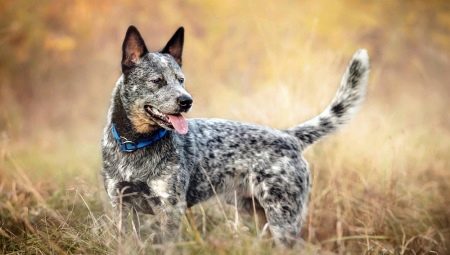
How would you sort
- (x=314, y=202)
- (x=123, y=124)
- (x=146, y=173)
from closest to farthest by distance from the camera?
(x=146, y=173)
(x=123, y=124)
(x=314, y=202)

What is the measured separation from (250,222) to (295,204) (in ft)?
2.15

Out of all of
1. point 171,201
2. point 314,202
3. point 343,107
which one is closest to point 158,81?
point 171,201

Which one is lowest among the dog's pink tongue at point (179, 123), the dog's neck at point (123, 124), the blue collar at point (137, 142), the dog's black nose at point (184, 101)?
the blue collar at point (137, 142)

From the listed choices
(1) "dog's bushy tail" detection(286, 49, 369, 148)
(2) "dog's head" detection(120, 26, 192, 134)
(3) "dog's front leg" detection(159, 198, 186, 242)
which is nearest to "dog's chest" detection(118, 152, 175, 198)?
(3) "dog's front leg" detection(159, 198, 186, 242)

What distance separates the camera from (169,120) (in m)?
3.74

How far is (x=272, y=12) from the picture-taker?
11406mm

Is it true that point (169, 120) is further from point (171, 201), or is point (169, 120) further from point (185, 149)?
point (171, 201)

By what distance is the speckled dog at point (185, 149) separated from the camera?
150 inches

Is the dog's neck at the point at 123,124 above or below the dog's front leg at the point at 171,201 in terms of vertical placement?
above

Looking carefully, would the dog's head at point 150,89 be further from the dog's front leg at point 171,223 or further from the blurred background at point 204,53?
the blurred background at point 204,53

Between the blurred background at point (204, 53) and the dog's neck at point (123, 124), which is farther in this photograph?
the blurred background at point (204, 53)

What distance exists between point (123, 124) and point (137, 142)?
164 mm

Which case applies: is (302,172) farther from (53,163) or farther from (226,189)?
(53,163)

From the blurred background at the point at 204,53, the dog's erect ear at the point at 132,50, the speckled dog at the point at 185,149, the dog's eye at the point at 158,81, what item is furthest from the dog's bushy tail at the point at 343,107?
the blurred background at the point at 204,53
